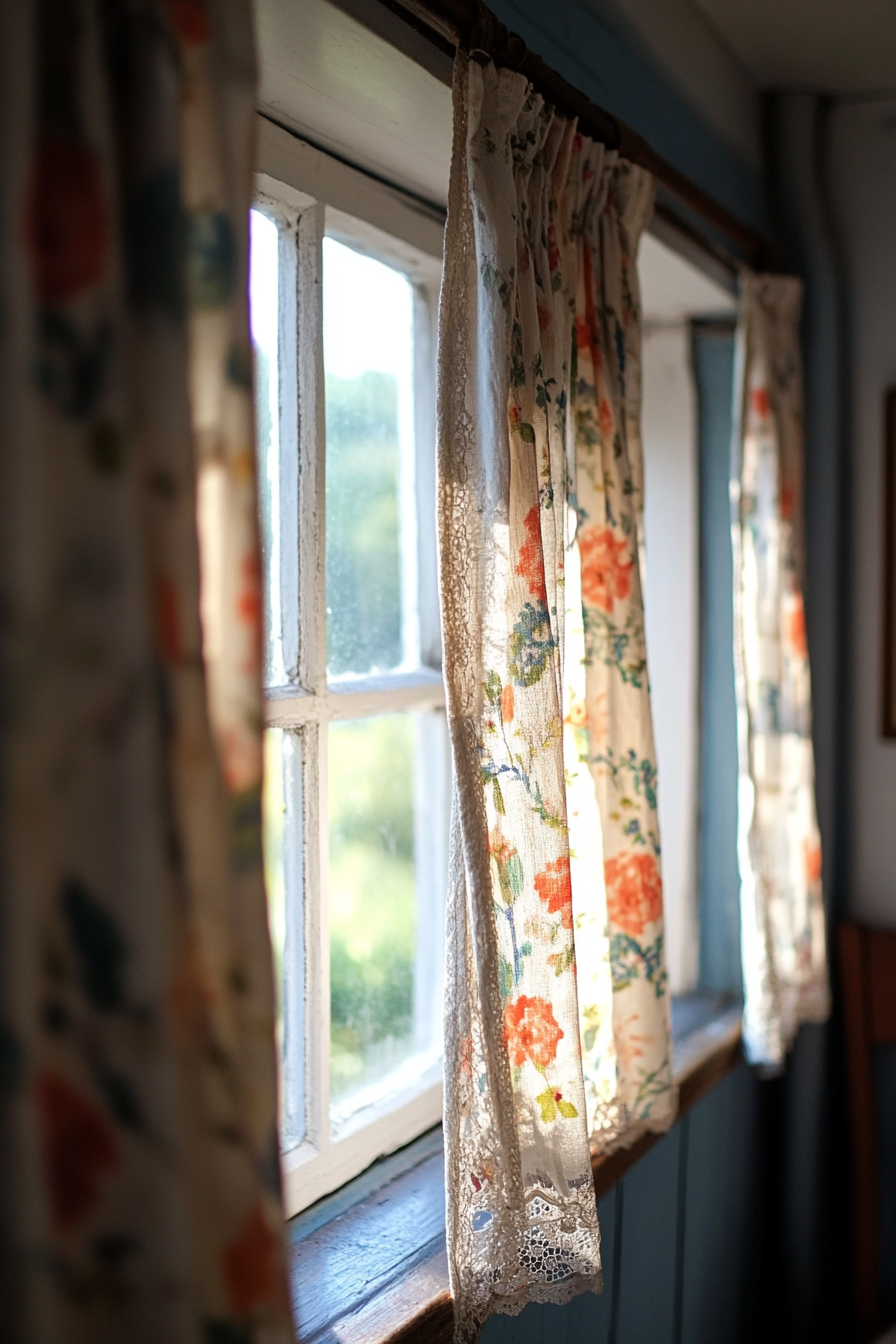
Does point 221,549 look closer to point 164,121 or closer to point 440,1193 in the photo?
point 164,121

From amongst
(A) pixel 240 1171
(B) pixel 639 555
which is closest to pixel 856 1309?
(B) pixel 639 555

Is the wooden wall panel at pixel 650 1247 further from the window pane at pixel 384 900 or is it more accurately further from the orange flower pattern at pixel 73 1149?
the orange flower pattern at pixel 73 1149

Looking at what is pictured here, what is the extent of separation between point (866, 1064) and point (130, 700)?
1.84 meters

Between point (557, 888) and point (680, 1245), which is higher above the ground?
point (557, 888)

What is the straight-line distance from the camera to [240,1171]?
623mm

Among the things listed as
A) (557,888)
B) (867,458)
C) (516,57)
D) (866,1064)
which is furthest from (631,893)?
(867,458)

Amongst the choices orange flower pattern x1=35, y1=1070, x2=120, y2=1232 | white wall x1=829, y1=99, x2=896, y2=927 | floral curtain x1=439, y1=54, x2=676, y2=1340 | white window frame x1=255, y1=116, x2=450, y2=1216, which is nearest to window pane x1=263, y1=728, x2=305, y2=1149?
white window frame x1=255, y1=116, x2=450, y2=1216

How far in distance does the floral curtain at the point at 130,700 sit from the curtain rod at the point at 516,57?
0.35m

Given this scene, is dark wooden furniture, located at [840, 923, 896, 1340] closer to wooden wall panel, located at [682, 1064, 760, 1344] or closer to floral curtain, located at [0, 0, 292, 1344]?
wooden wall panel, located at [682, 1064, 760, 1344]

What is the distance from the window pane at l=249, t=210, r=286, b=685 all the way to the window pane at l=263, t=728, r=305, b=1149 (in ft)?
0.32

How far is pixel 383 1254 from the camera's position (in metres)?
1.11

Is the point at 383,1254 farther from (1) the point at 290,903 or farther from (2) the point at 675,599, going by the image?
(2) the point at 675,599

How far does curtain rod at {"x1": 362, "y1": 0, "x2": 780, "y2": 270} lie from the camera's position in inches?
37.4

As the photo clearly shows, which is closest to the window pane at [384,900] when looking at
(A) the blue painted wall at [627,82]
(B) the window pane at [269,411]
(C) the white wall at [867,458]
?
(B) the window pane at [269,411]
